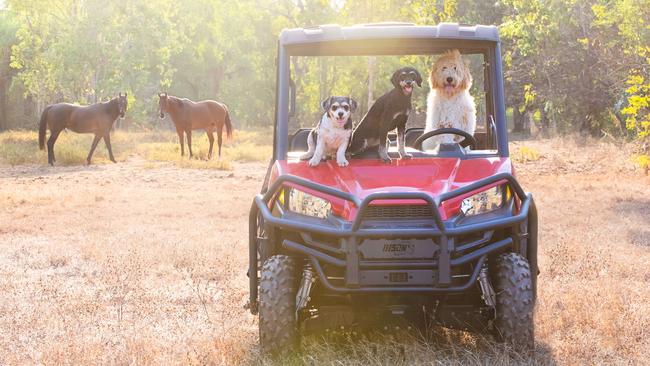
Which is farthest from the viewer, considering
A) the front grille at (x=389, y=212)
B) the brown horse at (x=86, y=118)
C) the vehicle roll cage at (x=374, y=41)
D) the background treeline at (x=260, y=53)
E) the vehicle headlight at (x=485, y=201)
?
the brown horse at (x=86, y=118)

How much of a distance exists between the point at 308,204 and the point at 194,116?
20.0 meters

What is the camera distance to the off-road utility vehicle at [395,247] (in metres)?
4.43

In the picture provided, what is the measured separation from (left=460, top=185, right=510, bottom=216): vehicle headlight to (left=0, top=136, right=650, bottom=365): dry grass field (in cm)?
77

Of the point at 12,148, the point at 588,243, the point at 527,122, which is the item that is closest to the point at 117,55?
the point at 12,148

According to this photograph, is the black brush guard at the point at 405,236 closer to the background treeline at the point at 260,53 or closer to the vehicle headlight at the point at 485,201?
the vehicle headlight at the point at 485,201

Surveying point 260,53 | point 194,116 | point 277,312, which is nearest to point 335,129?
point 277,312

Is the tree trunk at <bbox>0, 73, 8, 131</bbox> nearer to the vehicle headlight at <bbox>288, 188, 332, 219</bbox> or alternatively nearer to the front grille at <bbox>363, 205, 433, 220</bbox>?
the vehicle headlight at <bbox>288, 188, 332, 219</bbox>

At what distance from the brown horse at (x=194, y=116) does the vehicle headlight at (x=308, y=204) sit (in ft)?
60.5

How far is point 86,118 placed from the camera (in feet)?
74.1

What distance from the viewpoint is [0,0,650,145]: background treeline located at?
862 inches

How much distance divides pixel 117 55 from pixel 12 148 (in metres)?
12.5

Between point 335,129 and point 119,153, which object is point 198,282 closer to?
point 335,129

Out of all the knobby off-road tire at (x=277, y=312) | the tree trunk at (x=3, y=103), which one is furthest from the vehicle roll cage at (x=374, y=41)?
the tree trunk at (x=3, y=103)

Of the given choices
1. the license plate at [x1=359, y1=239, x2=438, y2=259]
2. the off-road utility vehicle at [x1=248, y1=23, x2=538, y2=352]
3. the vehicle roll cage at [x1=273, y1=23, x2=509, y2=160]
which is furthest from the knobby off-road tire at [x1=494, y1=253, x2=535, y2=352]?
the vehicle roll cage at [x1=273, y1=23, x2=509, y2=160]
